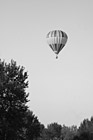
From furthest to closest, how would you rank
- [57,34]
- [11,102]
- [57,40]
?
[57,34], [57,40], [11,102]

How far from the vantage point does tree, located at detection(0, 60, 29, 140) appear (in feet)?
143

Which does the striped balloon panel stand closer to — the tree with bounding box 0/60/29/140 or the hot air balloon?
the hot air balloon

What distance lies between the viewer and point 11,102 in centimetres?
4516

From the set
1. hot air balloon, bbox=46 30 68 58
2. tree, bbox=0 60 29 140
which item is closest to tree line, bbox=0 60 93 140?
tree, bbox=0 60 29 140

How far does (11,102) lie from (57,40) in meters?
23.0

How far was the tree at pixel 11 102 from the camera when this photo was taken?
143 feet

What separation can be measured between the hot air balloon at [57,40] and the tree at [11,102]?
18.0 metres

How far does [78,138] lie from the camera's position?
91.2 metres

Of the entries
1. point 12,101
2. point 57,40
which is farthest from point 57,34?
point 12,101

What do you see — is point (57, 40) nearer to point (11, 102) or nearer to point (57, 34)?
point (57, 34)

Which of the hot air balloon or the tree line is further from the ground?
the hot air balloon

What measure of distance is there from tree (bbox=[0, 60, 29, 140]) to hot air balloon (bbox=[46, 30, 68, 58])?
17971mm

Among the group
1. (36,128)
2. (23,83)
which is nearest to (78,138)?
(36,128)

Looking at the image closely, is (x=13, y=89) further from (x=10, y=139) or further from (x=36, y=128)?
(x=36, y=128)
